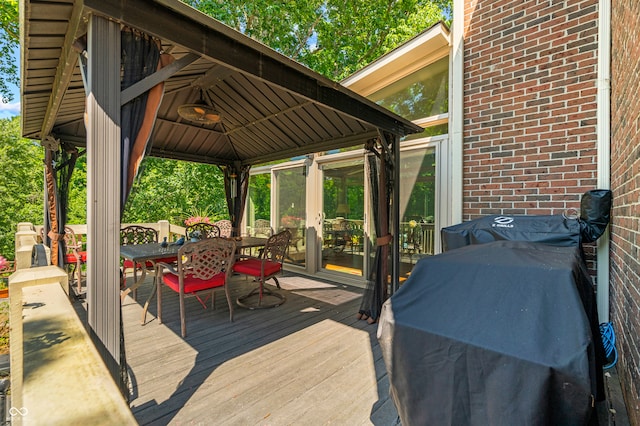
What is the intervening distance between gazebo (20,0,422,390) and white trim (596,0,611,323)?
1.77m

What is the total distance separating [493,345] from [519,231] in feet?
5.71

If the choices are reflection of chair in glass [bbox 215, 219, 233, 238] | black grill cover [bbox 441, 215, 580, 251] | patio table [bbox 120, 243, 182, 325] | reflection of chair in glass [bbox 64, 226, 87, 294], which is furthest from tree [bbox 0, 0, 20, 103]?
black grill cover [bbox 441, 215, 580, 251]

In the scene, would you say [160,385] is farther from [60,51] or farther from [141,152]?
[60,51]

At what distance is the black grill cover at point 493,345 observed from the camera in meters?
0.97

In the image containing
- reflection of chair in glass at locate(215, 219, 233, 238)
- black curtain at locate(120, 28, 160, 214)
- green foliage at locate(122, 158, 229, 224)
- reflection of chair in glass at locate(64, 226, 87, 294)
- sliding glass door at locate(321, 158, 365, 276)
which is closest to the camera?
black curtain at locate(120, 28, 160, 214)

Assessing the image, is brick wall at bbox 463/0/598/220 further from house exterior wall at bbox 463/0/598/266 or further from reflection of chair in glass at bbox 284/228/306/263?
reflection of chair in glass at bbox 284/228/306/263

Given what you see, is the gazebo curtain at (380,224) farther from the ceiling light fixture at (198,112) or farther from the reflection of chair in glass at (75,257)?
the reflection of chair in glass at (75,257)

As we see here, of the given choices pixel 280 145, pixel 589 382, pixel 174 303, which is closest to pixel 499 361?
pixel 589 382

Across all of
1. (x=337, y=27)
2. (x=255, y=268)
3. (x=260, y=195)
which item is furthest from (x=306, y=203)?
(x=337, y=27)

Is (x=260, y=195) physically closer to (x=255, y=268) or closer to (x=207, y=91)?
(x=207, y=91)

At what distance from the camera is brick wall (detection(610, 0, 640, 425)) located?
5.16 feet

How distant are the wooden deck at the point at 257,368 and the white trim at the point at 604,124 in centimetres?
216

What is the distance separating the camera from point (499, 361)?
106 cm

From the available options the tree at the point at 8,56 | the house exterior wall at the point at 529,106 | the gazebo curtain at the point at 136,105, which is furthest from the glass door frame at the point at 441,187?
the tree at the point at 8,56
